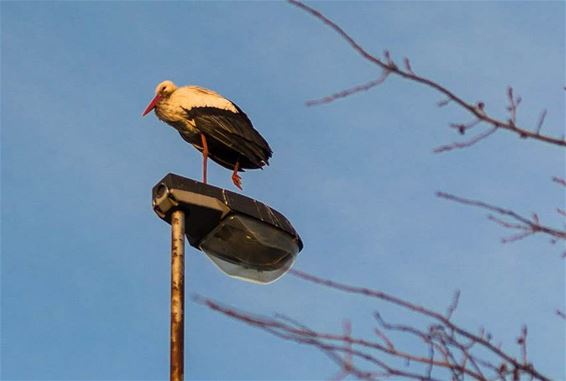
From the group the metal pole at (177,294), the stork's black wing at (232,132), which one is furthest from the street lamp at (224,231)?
the stork's black wing at (232,132)

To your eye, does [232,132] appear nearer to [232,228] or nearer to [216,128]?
[216,128]

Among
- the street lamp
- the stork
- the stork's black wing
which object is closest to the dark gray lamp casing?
the street lamp

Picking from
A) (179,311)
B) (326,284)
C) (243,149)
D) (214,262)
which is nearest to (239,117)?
(243,149)

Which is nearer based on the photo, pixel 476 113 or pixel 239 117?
pixel 476 113

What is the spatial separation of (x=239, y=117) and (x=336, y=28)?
4.26 m

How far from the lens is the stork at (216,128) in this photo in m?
6.72

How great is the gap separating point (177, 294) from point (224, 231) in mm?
567

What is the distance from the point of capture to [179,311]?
187 inches

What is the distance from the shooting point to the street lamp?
5.03 metres

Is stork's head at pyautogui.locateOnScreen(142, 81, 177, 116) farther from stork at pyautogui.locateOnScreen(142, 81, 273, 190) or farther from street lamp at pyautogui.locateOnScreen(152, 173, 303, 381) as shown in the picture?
street lamp at pyautogui.locateOnScreen(152, 173, 303, 381)

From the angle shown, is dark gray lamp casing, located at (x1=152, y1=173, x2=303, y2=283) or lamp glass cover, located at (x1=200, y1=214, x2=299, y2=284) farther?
lamp glass cover, located at (x1=200, y1=214, x2=299, y2=284)

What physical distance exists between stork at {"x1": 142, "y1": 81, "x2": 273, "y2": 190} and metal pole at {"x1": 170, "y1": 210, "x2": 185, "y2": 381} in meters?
1.31

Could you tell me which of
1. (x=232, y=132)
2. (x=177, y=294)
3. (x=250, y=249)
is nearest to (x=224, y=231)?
(x=250, y=249)

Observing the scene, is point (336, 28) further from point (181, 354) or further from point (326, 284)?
point (181, 354)
